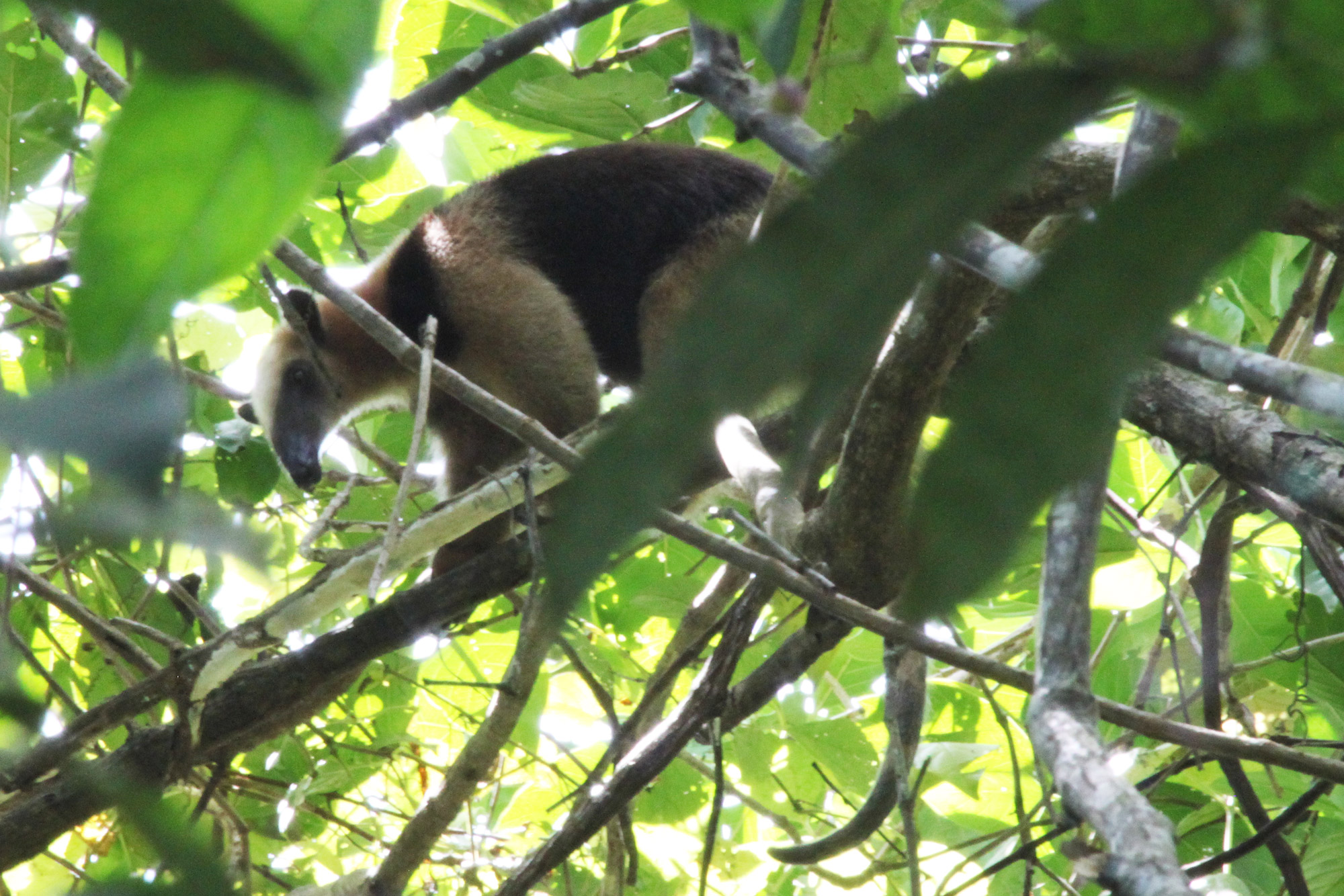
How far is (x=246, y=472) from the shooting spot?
3.91 m

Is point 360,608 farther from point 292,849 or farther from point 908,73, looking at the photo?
point 908,73

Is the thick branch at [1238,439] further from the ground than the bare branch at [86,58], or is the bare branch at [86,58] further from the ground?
the bare branch at [86,58]

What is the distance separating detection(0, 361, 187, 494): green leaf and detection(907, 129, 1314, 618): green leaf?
0.27m

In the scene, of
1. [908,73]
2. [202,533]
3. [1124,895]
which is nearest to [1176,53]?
[202,533]

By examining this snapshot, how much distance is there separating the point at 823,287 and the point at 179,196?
249 mm

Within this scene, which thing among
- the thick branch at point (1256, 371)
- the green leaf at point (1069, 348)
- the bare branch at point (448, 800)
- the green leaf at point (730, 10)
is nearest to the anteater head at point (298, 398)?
the bare branch at point (448, 800)

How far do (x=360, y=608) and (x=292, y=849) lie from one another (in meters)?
1.01

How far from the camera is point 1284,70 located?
0.47 m

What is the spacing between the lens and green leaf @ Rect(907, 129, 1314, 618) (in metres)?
0.43

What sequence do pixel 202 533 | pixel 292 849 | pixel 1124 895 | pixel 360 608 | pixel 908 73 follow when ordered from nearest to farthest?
1. pixel 202 533
2. pixel 1124 895
3. pixel 908 73
4. pixel 292 849
5. pixel 360 608

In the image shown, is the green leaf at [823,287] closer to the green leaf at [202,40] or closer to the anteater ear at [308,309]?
the green leaf at [202,40]

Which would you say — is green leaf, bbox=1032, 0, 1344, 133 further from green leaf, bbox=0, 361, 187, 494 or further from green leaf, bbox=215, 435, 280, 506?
green leaf, bbox=215, 435, 280, 506

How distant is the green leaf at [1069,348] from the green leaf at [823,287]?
1.6 inches

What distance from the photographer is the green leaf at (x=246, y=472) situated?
12.7 ft
